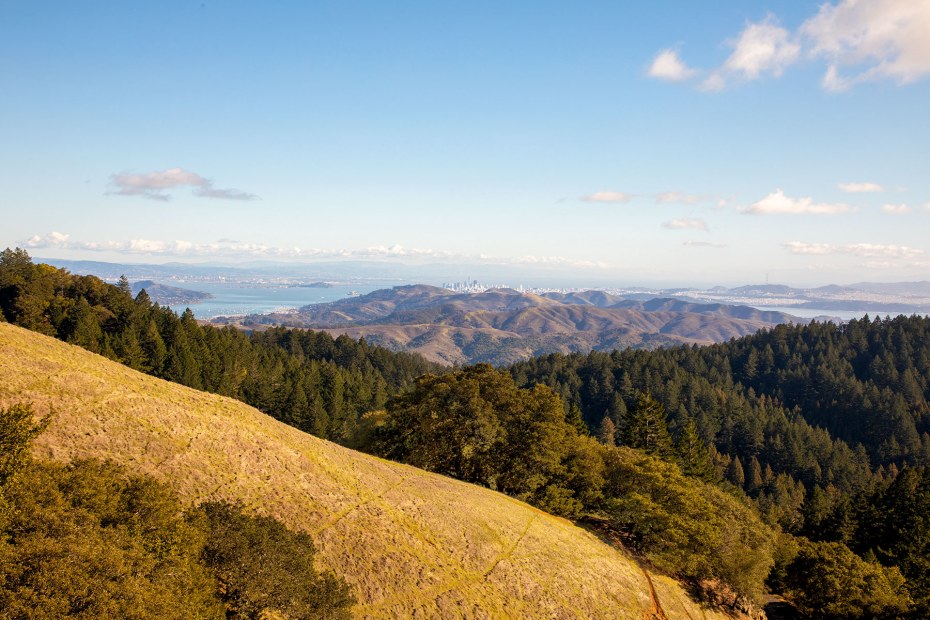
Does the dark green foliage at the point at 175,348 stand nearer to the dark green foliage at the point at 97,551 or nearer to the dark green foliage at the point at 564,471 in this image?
the dark green foliage at the point at 564,471

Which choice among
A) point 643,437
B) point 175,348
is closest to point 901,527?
point 643,437

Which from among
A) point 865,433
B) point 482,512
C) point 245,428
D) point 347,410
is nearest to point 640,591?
point 482,512

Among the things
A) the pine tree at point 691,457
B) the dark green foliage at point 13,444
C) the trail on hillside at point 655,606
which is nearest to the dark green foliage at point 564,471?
the trail on hillside at point 655,606

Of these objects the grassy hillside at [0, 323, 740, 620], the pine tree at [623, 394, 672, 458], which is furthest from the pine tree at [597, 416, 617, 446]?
the grassy hillside at [0, 323, 740, 620]

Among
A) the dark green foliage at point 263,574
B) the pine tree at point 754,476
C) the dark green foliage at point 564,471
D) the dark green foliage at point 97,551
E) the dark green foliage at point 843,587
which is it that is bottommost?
the pine tree at point 754,476

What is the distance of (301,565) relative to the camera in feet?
61.7

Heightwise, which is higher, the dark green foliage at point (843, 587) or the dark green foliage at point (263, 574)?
the dark green foliage at point (263, 574)

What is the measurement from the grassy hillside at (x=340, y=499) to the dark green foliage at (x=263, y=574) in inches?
197

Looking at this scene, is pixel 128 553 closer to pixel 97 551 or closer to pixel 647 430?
pixel 97 551

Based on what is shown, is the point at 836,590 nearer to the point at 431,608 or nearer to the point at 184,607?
the point at 431,608

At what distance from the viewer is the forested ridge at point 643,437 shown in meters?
40.5

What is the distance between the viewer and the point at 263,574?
1723 centimetres

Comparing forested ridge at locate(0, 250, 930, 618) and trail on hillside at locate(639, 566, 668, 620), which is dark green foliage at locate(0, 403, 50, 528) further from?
trail on hillside at locate(639, 566, 668, 620)

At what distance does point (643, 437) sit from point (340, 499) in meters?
58.8
